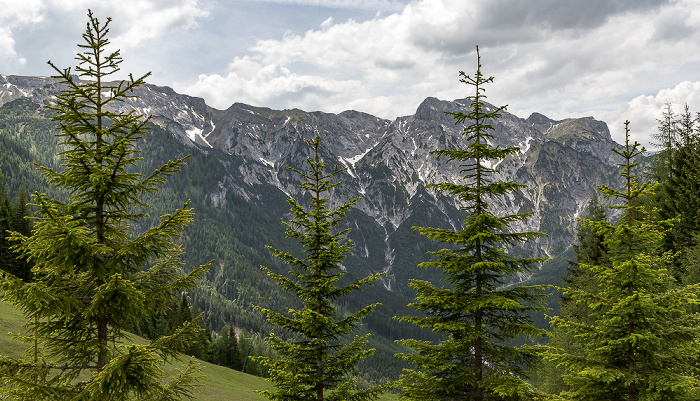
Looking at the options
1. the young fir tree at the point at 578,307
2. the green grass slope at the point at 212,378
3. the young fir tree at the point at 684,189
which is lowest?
the green grass slope at the point at 212,378

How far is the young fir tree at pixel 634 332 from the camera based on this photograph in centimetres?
1211

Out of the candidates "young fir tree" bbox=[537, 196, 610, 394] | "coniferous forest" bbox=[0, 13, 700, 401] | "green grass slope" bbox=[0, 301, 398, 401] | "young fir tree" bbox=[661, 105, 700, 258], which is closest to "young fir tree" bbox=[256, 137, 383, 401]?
"coniferous forest" bbox=[0, 13, 700, 401]

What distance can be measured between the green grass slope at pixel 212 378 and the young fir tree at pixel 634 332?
64.6 ft

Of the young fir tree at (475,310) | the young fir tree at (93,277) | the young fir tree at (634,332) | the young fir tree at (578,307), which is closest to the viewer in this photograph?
the young fir tree at (93,277)

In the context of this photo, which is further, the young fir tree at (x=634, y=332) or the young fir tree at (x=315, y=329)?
the young fir tree at (x=315, y=329)

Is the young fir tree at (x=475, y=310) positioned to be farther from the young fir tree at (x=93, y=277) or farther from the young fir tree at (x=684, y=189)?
the young fir tree at (x=684, y=189)

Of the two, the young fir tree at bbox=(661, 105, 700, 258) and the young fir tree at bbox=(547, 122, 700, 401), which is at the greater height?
the young fir tree at bbox=(661, 105, 700, 258)

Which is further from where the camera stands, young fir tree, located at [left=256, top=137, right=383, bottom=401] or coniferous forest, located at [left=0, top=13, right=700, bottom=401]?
young fir tree, located at [left=256, top=137, right=383, bottom=401]

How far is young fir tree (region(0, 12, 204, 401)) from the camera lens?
9.52 meters

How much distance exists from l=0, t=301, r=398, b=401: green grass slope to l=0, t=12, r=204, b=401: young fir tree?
19.5 m

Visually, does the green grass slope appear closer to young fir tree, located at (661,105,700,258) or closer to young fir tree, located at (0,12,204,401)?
young fir tree, located at (0,12,204,401)

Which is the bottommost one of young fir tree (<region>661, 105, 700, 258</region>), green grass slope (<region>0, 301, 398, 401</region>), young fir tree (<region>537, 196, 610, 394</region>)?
green grass slope (<region>0, 301, 398, 401</region>)

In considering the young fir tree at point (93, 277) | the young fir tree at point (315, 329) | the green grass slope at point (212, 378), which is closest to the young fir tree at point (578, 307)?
the green grass slope at point (212, 378)

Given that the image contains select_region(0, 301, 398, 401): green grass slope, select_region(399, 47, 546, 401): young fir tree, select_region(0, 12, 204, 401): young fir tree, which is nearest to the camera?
select_region(0, 12, 204, 401): young fir tree
